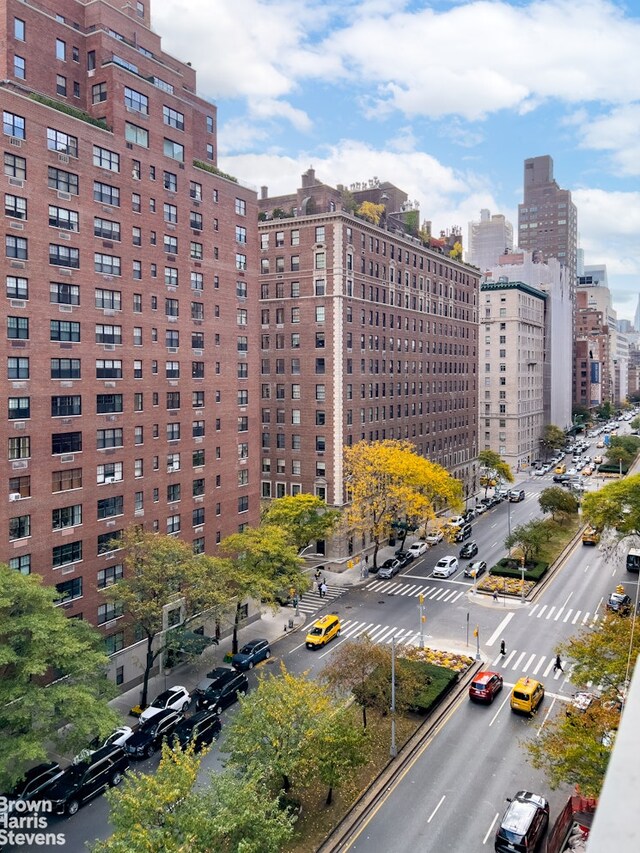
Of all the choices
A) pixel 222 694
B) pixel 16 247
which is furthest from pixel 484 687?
pixel 16 247

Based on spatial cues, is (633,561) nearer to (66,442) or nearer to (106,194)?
(66,442)

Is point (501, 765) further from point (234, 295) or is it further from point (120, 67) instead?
point (120, 67)

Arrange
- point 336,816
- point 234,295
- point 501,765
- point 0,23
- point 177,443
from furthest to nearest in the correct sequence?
point 234,295
point 177,443
point 0,23
point 501,765
point 336,816

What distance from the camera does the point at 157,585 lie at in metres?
41.9

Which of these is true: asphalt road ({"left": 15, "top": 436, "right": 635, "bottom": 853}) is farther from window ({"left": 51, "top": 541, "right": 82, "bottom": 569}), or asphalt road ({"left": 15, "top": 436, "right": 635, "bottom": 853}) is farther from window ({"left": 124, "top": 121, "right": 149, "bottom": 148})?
window ({"left": 124, "top": 121, "right": 149, "bottom": 148})

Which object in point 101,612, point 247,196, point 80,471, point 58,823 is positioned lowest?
point 58,823

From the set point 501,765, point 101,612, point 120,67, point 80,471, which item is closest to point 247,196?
point 120,67

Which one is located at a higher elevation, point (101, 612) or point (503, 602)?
point (101, 612)

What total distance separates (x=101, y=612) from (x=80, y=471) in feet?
32.2

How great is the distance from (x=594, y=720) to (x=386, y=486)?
4427cm

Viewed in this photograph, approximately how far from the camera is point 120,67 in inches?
1834

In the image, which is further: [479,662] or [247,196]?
[247,196]

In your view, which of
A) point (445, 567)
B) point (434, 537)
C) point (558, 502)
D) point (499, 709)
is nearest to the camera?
point (499, 709)

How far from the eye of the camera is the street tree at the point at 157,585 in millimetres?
41562
